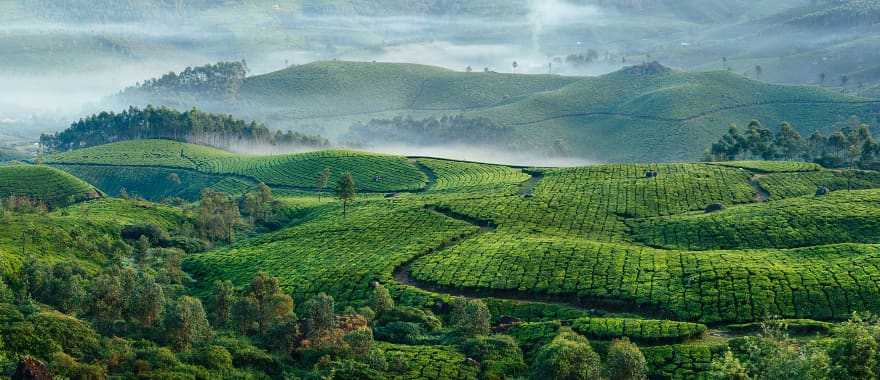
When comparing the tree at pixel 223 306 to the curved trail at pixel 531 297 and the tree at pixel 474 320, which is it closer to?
the curved trail at pixel 531 297

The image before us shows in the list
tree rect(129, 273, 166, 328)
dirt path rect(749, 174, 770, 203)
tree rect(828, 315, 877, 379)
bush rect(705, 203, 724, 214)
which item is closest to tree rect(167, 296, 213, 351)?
tree rect(129, 273, 166, 328)

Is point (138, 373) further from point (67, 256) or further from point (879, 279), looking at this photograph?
point (879, 279)

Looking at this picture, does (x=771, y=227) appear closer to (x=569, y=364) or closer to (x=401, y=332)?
(x=401, y=332)

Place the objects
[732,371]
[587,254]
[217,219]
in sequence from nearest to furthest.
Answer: [732,371]
[587,254]
[217,219]

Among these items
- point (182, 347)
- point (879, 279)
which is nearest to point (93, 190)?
point (182, 347)

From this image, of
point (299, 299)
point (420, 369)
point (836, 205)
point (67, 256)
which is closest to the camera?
point (420, 369)

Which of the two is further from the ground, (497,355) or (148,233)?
(148,233)

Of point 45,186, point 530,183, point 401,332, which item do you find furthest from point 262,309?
point 45,186
